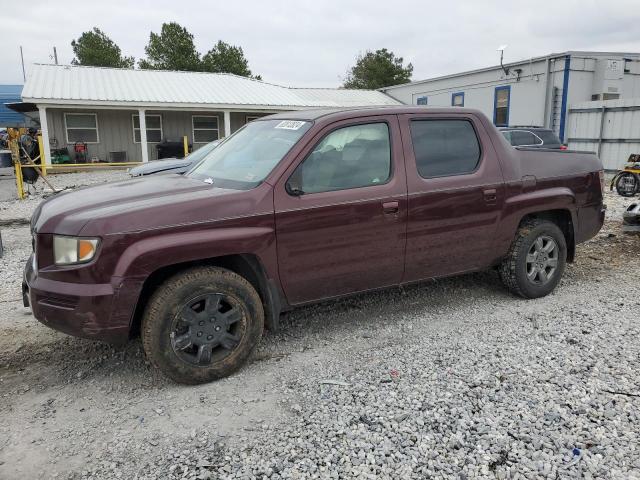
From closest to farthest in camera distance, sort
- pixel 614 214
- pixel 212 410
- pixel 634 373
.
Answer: pixel 212 410
pixel 634 373
pixel 614 214

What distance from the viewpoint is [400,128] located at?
415 centimetres

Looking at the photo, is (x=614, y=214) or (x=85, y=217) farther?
(x=614, y=214)

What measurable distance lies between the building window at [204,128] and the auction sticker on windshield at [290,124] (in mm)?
20806

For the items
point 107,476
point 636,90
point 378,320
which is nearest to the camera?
point 107,476

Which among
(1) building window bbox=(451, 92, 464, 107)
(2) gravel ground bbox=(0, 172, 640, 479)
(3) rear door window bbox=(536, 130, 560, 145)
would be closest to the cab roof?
(2) gravel ground bbox=(0, 172, 640, 479)

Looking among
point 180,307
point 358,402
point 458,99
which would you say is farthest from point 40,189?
→ point 458,99

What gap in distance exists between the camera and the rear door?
4137mm

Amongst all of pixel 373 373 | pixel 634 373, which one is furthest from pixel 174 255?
pixel 634 373

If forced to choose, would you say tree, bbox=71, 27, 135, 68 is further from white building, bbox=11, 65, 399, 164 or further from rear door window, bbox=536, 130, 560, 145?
rear door window, bbox=536, 130, 560, 145

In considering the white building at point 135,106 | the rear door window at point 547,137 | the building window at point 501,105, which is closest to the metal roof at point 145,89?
the white building at point 135,106

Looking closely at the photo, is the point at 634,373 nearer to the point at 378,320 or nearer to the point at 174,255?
the point at 378,320

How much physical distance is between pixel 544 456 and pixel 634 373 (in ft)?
4.32

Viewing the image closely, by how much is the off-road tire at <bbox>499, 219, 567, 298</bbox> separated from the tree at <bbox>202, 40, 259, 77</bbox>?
40.1 m

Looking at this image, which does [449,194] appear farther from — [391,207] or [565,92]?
[565,92]
